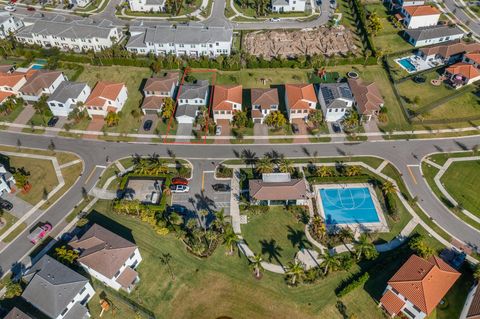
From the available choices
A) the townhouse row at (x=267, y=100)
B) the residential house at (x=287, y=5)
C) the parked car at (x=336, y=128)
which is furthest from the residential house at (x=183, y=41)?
the parked car at (x=336, y=128)

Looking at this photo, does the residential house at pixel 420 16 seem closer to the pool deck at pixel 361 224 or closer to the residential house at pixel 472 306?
the pool deck at pixel 361 224

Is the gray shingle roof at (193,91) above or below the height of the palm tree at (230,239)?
above

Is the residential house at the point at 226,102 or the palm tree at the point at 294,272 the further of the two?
the residential house at the point at 226,102

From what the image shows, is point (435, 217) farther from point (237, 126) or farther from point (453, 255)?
point (237, 126)

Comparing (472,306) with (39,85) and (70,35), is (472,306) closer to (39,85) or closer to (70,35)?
(39,85)

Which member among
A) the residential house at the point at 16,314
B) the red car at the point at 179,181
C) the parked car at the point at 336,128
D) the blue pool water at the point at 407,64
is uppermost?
the blue pool water at the point at 407,64

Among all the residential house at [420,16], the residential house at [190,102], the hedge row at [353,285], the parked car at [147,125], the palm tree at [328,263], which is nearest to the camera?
the hedge row at [353,285]

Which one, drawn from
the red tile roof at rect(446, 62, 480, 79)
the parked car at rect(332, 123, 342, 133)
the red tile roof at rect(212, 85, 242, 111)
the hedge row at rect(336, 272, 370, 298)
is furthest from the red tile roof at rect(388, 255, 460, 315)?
the red tile roof at rect(446, 62, 480, 79)

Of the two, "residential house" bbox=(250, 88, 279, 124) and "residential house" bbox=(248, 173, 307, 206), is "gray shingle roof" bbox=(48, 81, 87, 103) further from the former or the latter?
"residential house" bbox=(248, 173, 307, 206)

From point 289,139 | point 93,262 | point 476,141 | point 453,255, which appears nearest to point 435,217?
point 453,255
